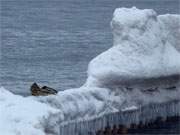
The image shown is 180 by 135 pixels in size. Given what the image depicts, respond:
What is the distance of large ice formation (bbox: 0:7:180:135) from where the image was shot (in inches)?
1221

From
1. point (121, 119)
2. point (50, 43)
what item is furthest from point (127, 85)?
point (50, 43)

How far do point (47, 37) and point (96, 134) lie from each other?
60.2 meters

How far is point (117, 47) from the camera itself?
38500mm

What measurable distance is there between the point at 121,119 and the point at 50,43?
51254 millimetres

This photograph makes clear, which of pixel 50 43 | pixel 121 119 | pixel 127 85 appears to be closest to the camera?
pixel 121 119

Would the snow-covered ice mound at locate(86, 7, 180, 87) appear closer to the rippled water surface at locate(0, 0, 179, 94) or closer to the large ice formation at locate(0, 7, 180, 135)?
the large ice formation at locate(0, 7, 180, 135)

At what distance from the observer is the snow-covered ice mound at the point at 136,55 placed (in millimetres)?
36156

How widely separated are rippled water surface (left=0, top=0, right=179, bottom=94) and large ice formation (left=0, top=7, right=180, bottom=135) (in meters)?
14.0

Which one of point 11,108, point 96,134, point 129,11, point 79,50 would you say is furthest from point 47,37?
point 11,108

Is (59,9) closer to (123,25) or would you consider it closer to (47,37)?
(47,37)

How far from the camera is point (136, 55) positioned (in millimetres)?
38250

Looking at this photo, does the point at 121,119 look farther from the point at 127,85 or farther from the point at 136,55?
the point at 136,55

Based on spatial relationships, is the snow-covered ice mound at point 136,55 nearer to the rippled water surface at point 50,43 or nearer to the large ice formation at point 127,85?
the large ice formation at point 127,85

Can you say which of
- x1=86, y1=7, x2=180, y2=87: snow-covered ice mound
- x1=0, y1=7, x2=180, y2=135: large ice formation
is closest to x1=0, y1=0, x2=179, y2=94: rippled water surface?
x1=86, y1=7, x2=180, y2=87: snow-covered ice mound
